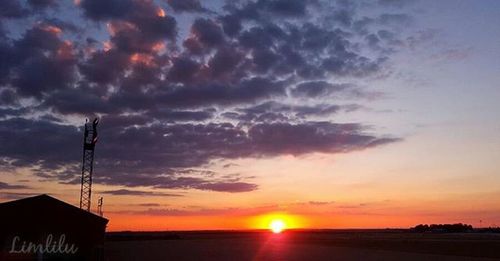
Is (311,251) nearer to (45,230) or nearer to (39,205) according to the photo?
(45,230)

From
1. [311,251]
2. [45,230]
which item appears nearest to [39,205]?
[45,230]

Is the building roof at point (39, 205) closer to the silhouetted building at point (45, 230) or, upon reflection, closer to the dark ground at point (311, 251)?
the silhouetted building at point (45, 230)

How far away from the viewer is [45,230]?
32.8 metres

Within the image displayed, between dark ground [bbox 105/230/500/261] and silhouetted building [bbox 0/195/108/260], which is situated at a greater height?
silhouetted building [bbox 0/195/108/260]

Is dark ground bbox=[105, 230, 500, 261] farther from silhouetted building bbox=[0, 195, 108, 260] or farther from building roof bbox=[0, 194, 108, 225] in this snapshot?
building roof bbox=[0, 194, 108, 225]

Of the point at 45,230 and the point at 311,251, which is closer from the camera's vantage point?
the point at 45,230

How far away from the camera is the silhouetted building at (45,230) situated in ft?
103

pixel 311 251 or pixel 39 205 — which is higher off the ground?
pixel 39 205

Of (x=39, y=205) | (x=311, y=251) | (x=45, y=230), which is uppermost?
(x=39, y=205)

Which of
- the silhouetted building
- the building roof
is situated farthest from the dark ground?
the building roof

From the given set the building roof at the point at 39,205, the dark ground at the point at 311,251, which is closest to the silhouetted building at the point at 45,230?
the building roof at the point at 39,205

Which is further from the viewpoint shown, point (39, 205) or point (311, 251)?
point (311, 251)

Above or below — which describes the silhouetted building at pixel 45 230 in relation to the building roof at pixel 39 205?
below

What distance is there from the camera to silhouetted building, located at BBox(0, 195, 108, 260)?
3147cm
